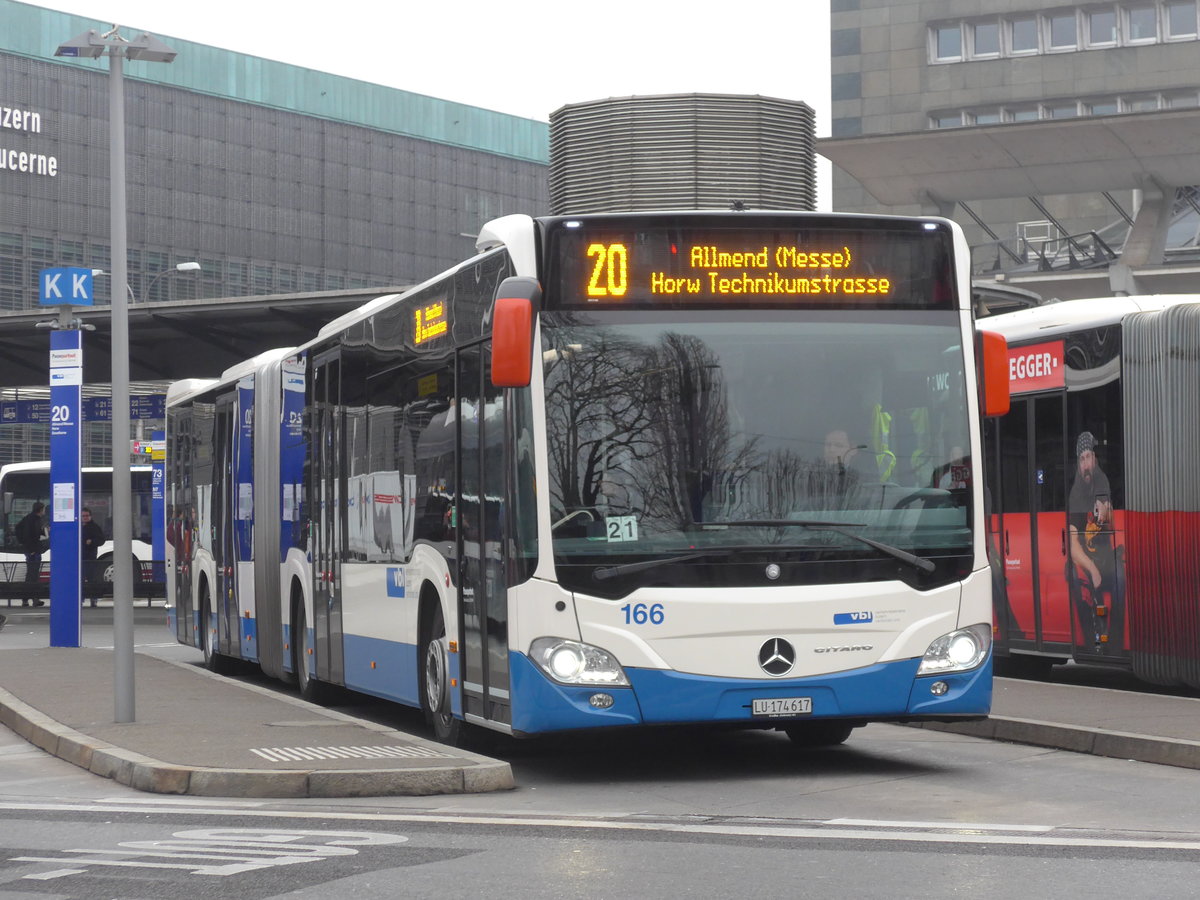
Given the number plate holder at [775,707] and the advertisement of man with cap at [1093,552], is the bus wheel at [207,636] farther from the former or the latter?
the number plate holder at [775,707]

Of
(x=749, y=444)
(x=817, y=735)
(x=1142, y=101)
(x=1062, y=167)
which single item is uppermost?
(x=1142, y=101)

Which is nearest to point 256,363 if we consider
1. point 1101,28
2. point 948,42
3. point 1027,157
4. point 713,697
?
point 713,697

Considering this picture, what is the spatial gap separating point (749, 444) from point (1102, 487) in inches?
236

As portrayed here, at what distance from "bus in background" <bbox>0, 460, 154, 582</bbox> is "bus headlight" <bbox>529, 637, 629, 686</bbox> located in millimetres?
35337

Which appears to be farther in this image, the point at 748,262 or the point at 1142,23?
the point at 1142,23

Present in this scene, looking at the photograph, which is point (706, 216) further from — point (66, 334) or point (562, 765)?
point (66, 334)

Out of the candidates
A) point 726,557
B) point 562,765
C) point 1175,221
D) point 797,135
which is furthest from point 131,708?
point 1175,221

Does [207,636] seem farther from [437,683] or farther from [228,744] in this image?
[437,683]

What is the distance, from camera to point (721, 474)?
33.1 ft

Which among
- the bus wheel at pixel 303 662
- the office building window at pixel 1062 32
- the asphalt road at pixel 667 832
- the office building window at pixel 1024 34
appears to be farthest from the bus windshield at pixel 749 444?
the office building window at pixel 1024 34

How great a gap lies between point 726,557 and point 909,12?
2823 inches

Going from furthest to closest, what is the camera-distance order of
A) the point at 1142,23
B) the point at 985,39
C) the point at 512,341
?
the point at 985,39 → the point at 1142,23 → the point at 512,341

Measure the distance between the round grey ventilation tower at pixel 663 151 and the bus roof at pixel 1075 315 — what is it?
14.6ft

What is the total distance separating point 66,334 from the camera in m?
24.2
